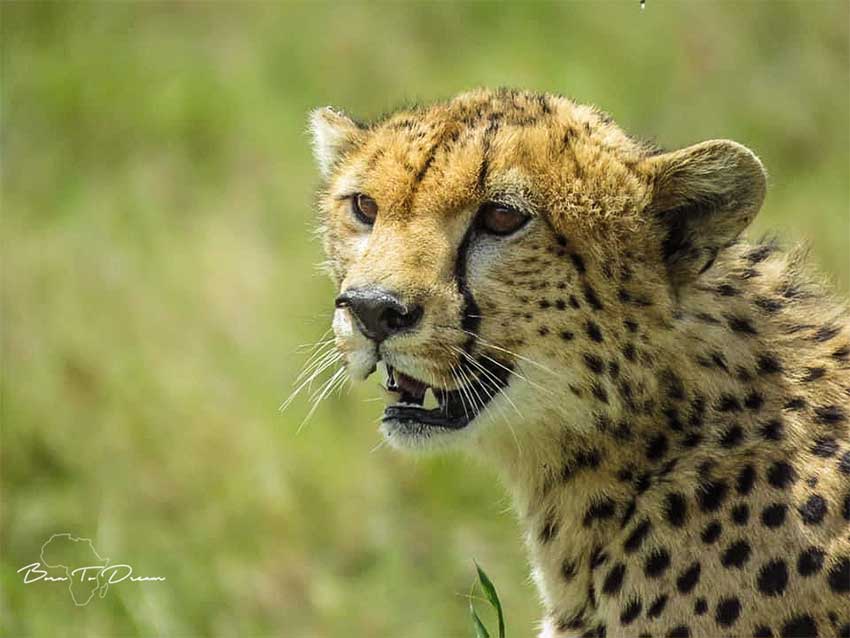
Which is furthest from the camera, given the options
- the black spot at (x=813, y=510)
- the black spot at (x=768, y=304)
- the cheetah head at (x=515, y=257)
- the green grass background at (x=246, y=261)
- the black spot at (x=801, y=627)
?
the green grass background at (x=246, y=261)

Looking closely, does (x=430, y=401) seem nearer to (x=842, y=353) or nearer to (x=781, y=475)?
(x=781, y=475)

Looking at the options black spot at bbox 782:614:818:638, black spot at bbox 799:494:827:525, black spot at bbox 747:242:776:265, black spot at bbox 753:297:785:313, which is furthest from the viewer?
black spot at bbox 747:242:776:265

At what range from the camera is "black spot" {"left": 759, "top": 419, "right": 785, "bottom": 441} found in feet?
12.2

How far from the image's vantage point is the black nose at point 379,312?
3607mm

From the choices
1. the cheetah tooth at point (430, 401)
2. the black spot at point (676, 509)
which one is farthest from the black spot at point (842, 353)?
the cheetah tooth at point (430, 401)

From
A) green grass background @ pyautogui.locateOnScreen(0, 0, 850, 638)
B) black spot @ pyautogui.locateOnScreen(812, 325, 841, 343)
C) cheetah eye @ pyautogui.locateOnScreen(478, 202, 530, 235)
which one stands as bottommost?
green grass background @ pyautogui.locateOnScreen(0, 0, 850, 638)

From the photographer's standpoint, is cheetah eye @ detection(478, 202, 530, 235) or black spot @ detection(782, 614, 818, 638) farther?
cheetah eye @ detection(478, 202, 530, 235)

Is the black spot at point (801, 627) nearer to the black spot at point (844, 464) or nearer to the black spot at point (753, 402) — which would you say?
→ the black spot at point (844, 464)

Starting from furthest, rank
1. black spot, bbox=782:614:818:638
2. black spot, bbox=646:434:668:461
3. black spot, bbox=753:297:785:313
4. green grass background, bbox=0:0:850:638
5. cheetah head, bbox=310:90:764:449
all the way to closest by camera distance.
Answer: green grass background, bbox=0:0:850:638 → black spot, bbox=753:297:785:313 → black spot, bbox=646:434:668:461 → cheetah head, bbox=310:90:764:449 → black spot, bbox=782:614:818:638

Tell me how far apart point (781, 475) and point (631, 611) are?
415 millimetres

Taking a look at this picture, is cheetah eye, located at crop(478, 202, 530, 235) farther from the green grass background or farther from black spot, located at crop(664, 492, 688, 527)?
the green grass background

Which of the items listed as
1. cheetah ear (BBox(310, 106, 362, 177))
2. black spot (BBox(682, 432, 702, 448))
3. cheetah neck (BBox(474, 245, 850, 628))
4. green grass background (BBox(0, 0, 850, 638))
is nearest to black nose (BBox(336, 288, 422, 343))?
cheetah neck (BBox(474, 245, 850, 628))

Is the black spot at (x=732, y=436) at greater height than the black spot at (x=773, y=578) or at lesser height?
greater

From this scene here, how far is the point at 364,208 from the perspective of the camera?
13.1ft
